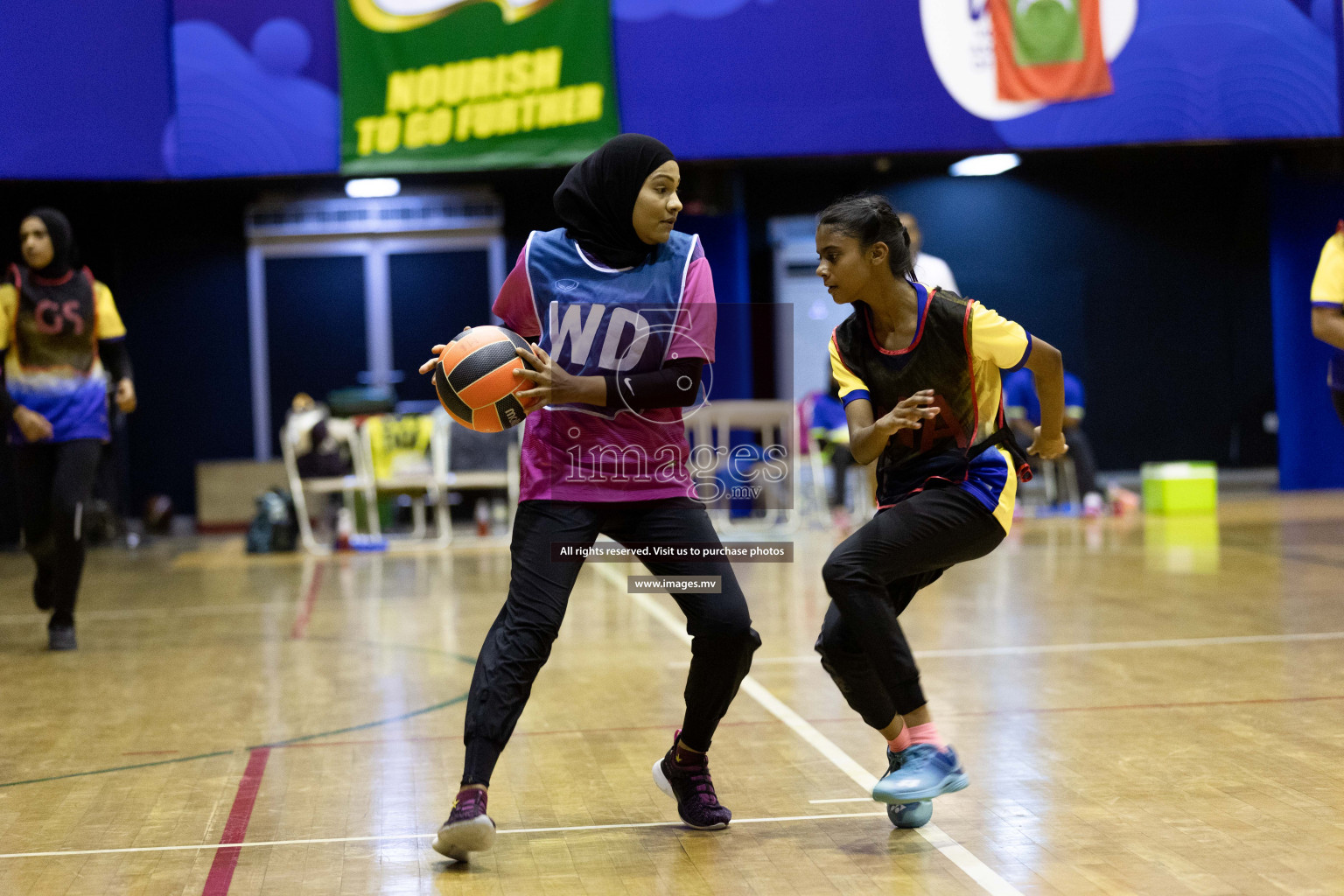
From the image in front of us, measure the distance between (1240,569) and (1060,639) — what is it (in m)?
2.67

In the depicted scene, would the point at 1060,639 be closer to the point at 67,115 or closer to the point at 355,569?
the point at 355,569

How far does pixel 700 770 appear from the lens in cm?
347

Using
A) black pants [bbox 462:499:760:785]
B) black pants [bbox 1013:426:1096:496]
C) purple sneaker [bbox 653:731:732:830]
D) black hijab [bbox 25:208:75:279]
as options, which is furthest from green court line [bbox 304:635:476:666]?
black pants [bbox 1013:426:1096:496]

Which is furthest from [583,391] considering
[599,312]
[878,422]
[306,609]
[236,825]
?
[306,609]

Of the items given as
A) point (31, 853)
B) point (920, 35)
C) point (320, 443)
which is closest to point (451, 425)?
point (320, 443)

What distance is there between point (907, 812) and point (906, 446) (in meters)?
0.89

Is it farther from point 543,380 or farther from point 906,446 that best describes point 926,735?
point 543,380

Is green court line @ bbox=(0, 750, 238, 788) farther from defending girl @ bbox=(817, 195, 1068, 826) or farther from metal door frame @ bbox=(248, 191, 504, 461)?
metal door frame @ bbox=(248, 191, 504, 461)

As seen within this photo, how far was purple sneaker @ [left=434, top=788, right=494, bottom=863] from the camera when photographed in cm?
303

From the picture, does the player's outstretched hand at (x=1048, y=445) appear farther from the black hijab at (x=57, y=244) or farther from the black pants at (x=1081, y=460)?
the black pants at (x=1081, y=460)

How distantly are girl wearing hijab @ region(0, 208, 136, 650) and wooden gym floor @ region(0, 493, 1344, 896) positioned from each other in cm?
58

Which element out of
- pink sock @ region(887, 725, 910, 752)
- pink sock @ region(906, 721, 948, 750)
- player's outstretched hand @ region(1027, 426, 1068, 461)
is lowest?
pink sock @ region(887, 725, 910, 752)

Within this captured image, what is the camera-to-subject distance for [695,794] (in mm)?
3439

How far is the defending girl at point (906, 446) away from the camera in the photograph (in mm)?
3305
